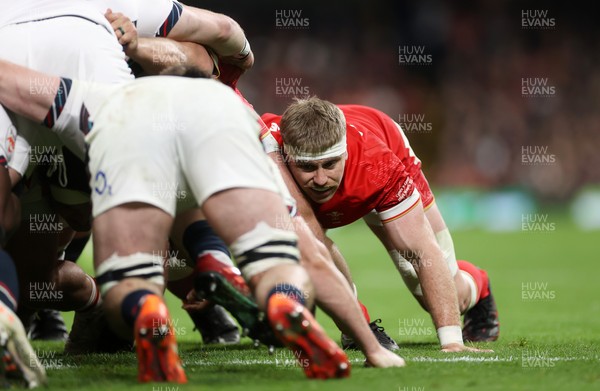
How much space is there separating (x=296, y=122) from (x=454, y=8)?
17.5 meters

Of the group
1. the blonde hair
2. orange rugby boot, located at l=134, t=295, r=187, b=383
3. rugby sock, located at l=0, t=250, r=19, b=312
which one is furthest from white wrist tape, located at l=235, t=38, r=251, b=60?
orange rugby boot, located at l=134, t=295, r=187, b=383

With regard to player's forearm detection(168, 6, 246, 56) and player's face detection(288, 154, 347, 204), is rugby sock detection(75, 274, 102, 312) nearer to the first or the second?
player's face detection(288, 154, 347, 204)

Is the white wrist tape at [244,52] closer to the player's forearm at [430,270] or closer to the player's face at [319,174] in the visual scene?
the player's face at [319,174]

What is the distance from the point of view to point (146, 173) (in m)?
3.64

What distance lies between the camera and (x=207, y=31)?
5309 mm

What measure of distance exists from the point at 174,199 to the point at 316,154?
4.48ft

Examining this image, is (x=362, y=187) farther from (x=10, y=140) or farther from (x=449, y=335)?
(x=10, y=140)

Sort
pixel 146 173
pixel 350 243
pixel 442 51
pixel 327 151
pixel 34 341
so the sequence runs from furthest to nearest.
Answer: pixel 442 51 < pixel 350 243 < pixel 34 341 < pixel 327 151 < pixel 146 173

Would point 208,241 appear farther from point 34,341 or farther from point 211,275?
point 34,341

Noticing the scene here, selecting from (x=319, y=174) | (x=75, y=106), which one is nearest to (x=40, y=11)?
(x=75, y=106)

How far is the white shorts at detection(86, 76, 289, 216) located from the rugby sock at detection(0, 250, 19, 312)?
1.29 ft

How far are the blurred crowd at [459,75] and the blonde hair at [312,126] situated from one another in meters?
14.8

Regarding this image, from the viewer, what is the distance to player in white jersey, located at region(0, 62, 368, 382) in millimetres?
3465

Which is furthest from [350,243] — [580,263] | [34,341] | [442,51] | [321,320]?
[34,341]
